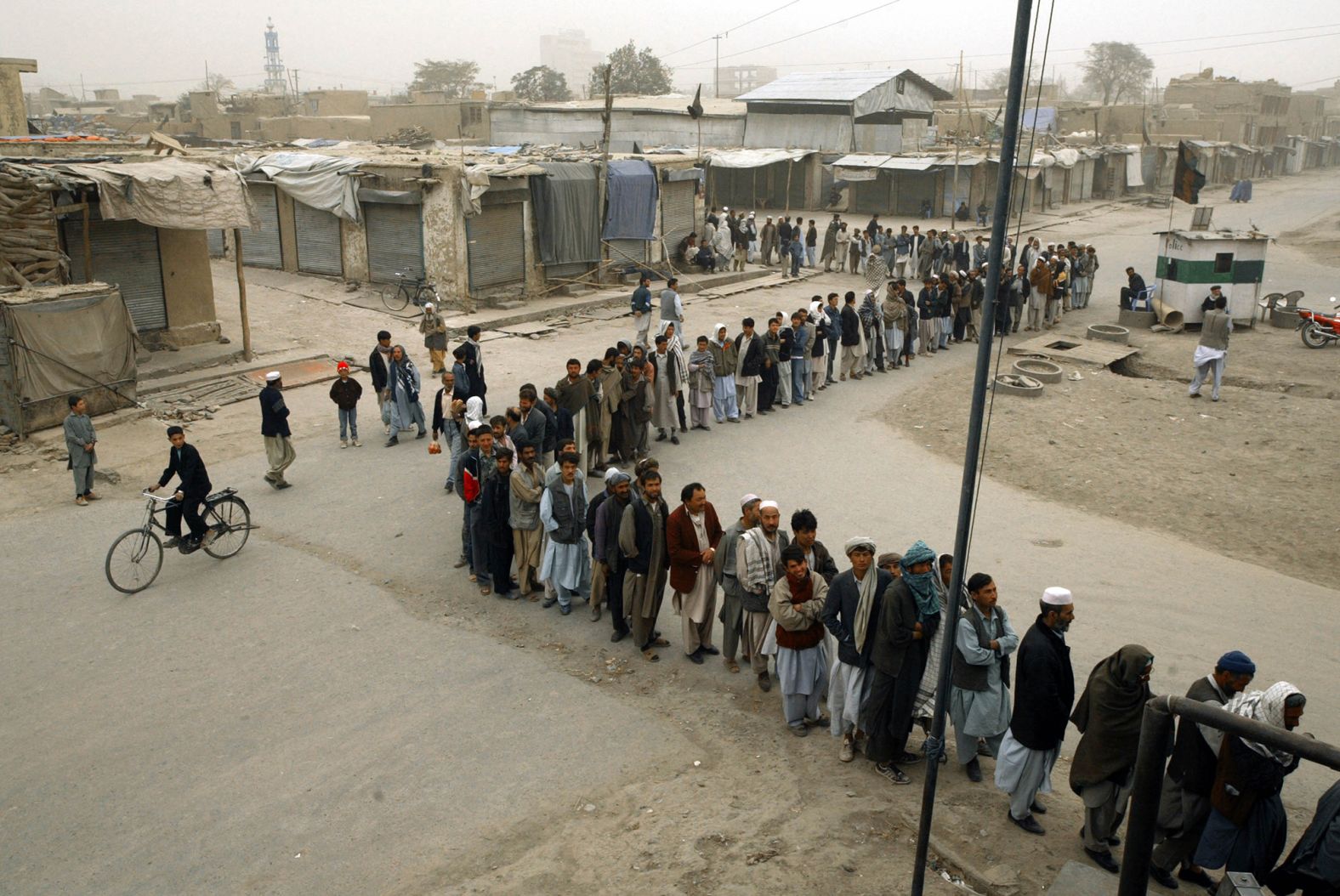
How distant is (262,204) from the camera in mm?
23562

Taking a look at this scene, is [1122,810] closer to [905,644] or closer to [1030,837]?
[1030,837]

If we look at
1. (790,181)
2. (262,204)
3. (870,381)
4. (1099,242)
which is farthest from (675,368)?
(790,181)

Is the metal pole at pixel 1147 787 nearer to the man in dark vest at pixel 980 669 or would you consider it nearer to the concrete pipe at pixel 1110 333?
the man in dark vest at pixel 980 669

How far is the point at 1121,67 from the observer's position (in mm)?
114062

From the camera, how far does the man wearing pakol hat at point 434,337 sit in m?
15.4

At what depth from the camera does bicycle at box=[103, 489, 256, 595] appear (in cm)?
877

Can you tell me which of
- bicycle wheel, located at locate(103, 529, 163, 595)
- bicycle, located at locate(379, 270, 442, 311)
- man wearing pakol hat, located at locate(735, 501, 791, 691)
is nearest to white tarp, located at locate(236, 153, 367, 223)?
bicycle, located at locate(379, 270, 442, 311)

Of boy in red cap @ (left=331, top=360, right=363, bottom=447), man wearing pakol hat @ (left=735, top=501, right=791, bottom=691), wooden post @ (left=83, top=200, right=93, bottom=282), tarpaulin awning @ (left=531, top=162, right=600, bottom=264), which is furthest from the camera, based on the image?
tarpaulin awning @ (left=531, top=162, right=600, bottom=264)

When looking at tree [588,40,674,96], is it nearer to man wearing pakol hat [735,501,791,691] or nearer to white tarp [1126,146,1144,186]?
white tarp [1126,146,1144,186]

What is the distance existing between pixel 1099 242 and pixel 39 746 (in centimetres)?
3358

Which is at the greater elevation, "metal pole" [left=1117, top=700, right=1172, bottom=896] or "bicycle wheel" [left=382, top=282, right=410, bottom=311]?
"metal pole" [left=1117, top=700, right=1172, bottom=896]

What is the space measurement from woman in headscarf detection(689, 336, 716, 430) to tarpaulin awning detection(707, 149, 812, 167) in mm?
20113

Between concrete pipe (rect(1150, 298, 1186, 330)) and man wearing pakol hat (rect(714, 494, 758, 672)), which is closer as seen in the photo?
man wearing pakol hat (rect(714, 494, 758, 672))

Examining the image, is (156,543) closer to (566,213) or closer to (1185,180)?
(566,213)
